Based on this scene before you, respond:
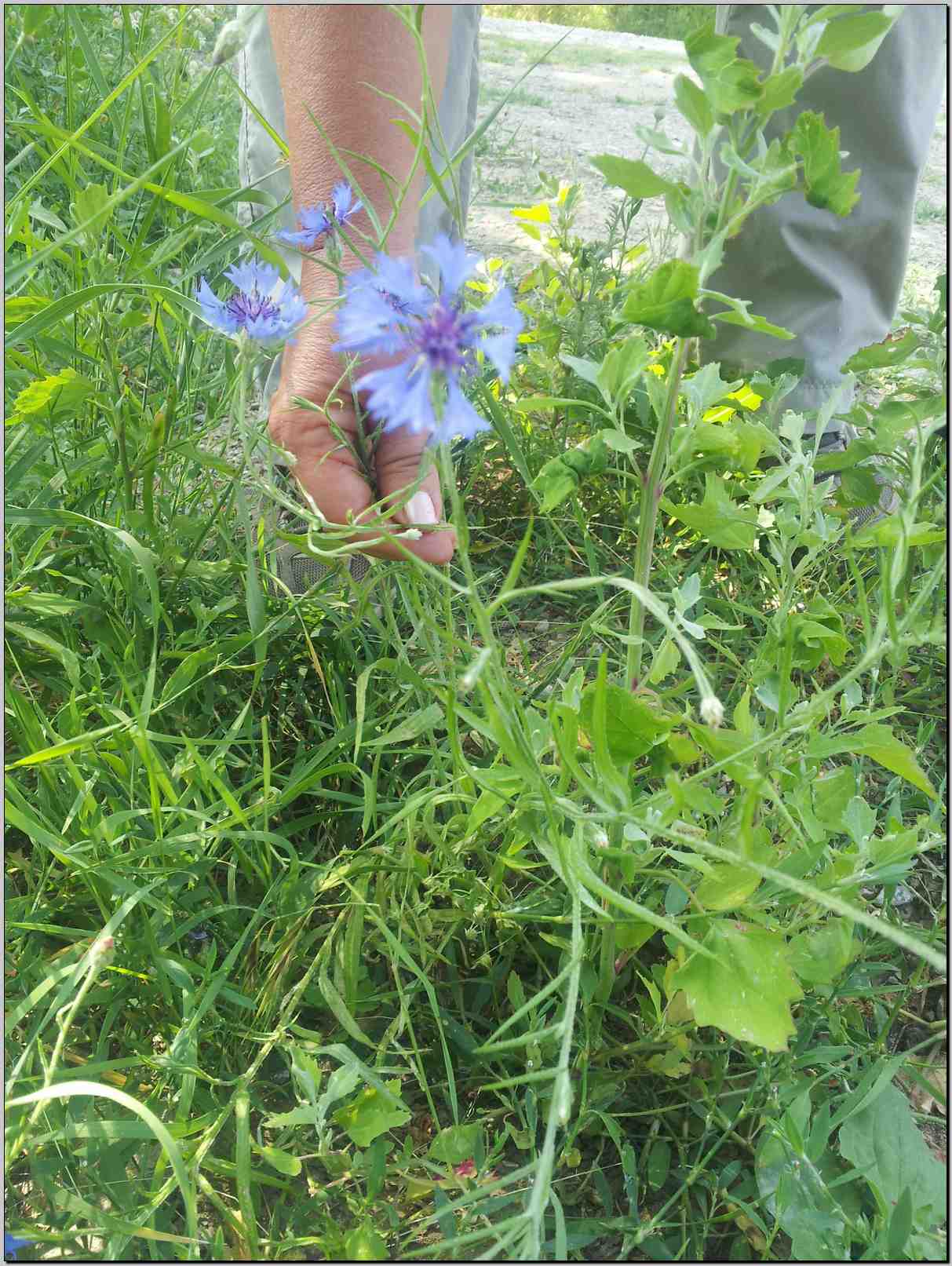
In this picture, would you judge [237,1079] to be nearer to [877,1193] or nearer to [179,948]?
[179,948]

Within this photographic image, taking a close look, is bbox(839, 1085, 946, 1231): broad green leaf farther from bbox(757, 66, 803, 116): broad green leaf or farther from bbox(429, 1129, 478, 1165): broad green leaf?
bbox(757, 66, 803, 116): broad green leaf

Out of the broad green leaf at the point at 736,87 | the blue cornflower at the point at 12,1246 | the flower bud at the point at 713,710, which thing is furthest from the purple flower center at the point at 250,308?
the blue cornflower at the point at 12,1246

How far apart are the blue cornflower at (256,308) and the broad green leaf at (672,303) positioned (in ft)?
0.93

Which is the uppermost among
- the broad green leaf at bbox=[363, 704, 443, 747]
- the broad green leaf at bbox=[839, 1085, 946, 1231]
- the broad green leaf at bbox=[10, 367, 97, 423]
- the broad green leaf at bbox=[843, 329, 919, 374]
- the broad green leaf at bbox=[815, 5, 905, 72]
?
the broad green leaf at bbox=[815, 5, 905, 72]

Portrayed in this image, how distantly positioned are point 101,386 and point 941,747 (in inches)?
34.1

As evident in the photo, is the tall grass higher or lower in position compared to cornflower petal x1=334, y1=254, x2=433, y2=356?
lower

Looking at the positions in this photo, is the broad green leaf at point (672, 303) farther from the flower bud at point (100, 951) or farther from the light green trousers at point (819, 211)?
the light green trousers at point (819, 211)

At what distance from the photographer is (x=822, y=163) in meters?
0.47

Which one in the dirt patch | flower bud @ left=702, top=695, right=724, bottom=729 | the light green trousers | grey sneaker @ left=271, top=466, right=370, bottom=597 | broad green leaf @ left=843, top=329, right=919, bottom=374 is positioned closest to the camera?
flower bud @ left=702, top=695, right=724, bottom=729

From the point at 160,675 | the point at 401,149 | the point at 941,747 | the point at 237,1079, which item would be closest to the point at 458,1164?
the point at 237,1079

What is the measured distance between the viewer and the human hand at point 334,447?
82 cm

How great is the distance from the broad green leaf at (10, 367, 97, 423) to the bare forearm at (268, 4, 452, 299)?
22cm

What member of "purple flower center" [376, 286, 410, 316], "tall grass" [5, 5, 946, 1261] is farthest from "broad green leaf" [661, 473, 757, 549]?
"purple flower center" [376, 286, 410, 316]

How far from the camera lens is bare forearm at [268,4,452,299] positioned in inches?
32.2
